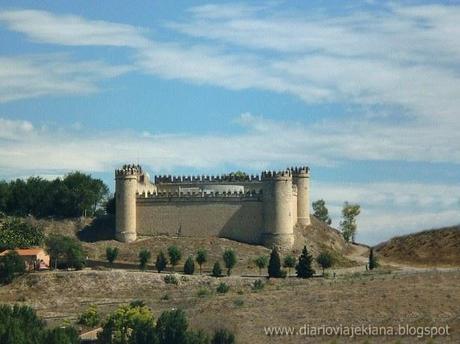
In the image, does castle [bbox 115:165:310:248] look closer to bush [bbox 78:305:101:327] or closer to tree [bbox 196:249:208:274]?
tree [bbox 196:249:208:274]

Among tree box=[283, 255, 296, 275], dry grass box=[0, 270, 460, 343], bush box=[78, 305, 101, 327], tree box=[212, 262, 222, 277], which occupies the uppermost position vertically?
tree box=[283, 255, 296, 275]

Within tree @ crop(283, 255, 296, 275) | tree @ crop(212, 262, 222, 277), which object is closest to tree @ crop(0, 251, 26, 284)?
tree @ crop(212, 262, 222, 277)

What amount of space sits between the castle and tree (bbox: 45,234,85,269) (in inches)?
304

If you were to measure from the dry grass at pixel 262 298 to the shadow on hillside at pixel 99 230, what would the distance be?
14055mm

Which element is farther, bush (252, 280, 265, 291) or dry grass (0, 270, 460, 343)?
bush (252, 280, 265, 291)

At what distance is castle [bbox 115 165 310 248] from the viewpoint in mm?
84125

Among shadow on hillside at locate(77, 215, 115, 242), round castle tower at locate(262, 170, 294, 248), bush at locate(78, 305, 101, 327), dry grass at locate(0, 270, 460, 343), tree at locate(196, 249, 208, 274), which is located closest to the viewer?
dry grass at locate(0, 270, 460, 343)

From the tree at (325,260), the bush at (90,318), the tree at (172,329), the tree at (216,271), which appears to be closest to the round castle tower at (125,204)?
the tree at (216,271)

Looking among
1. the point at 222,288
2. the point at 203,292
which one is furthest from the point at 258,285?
the point at 203,292

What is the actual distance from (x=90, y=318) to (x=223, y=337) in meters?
12.1

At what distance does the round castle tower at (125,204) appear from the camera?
84.9 metres

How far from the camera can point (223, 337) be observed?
4725 cm

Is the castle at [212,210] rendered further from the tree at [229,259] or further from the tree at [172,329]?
the tree at [172,329]

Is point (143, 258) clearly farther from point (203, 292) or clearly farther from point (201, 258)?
point (203, 292)
